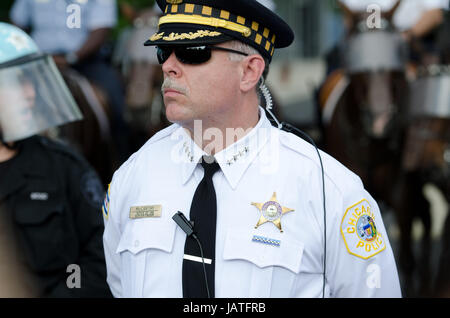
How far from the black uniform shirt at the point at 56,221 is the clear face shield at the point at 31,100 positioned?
12cm

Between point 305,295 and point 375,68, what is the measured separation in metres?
3.99

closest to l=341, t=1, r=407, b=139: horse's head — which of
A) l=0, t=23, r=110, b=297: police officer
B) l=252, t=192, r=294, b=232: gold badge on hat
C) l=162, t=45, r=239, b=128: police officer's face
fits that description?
l=0, t=23, r=110, b=297: police officer

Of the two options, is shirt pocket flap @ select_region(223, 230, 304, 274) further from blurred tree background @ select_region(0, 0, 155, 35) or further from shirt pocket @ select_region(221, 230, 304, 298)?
blurred tree background @ select_region(0, 0, 155, 35)

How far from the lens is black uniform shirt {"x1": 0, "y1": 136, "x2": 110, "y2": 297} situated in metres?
3.08

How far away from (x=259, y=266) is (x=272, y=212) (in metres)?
0.16

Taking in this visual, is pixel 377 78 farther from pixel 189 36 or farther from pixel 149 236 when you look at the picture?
pixel 149 236

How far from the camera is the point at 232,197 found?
232 centimetres

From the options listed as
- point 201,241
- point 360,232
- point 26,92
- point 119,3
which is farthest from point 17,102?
point 119,3

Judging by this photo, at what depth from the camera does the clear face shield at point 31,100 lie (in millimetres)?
3277

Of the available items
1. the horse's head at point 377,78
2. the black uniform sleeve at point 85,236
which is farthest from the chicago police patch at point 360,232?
the horse's head at point 377,78

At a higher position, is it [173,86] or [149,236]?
[173,86]

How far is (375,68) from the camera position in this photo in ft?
19.6

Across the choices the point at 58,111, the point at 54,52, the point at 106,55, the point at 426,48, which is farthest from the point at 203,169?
the point at 426,48

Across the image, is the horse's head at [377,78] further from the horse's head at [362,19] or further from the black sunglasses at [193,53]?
the black sunglasses at [193,53]
